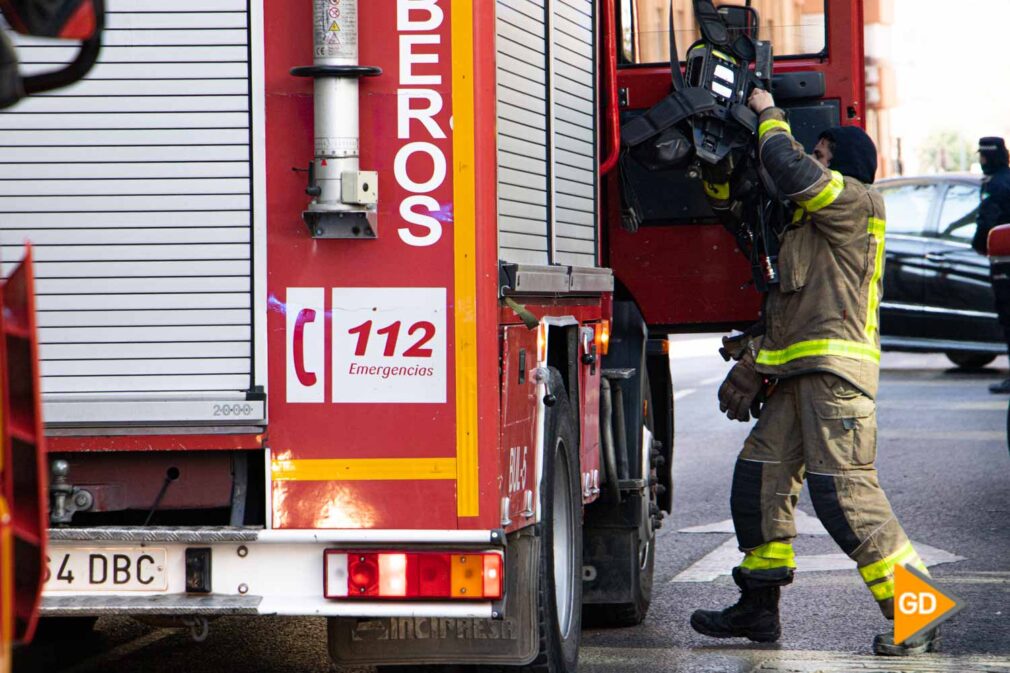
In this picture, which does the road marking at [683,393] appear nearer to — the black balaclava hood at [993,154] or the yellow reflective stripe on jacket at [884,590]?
the black balaclava hood at [993,154]

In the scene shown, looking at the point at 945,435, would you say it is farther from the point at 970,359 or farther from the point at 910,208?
the point at 970,359

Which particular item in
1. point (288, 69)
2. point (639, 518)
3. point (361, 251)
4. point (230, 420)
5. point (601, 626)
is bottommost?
point (601, 626)

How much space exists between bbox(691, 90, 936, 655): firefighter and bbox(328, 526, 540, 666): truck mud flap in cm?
174

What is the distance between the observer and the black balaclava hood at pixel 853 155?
21.5ft

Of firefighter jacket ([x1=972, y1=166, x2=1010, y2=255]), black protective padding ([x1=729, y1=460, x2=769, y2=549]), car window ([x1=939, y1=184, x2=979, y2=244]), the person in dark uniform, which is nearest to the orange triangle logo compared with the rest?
black protective padding ([x1=729, y1=460, x2=769, y2=549])

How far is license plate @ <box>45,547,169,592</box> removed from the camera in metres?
4.76

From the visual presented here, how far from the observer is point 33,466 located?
3.24 m

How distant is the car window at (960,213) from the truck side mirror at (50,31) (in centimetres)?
1498

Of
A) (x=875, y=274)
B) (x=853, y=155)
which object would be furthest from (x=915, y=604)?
(x=853, y=155)

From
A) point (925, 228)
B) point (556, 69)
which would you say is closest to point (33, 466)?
point (556, 69)

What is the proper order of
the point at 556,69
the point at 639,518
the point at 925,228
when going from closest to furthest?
the point at 556,69 → the point at 639,518 → the point at 925,228

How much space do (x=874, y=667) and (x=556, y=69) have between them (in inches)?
90.4

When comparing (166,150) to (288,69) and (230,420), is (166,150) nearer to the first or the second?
(288,69)

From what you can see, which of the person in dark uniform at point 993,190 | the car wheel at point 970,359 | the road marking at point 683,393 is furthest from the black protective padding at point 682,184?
the car wheel at point 970,359
